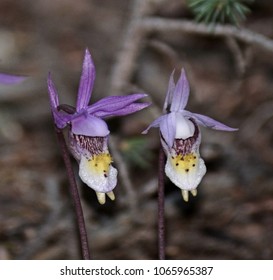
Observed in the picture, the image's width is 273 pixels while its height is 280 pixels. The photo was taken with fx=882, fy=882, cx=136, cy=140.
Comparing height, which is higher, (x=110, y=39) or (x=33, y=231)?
(x=110, y=39)

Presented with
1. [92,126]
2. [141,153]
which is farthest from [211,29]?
[92,126]

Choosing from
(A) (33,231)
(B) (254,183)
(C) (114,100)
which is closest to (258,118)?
(B) (254,183)

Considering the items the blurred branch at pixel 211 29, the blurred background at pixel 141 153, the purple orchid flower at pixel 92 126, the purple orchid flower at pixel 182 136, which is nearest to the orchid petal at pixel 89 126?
the purple orchid flower at pixel 92 126

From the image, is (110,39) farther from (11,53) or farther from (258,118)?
(258,118)

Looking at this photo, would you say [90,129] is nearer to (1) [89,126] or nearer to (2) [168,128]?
(1) [89,126]

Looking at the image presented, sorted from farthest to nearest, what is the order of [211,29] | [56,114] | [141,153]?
[141,153] < [211,29] < [56,114]

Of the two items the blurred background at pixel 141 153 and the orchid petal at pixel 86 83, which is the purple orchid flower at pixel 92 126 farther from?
the blurred background at pixel 141 153
